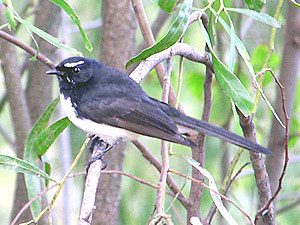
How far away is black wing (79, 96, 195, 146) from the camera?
Result: 2705mm

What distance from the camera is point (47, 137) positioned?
9.20 feet

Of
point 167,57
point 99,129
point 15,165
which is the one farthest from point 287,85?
point 15,165

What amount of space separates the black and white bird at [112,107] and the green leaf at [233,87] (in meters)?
0.33

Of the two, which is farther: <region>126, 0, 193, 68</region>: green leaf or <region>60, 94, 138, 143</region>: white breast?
<region>60, 94, 138, 143</region>: white breast

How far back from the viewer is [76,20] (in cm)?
243

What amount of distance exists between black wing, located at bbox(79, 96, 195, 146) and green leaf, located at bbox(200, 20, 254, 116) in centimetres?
40

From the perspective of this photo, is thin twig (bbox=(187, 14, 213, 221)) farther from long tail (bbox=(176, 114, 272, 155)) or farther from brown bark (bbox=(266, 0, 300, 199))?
brown bark (bbox=(266, 0, 300, 199))

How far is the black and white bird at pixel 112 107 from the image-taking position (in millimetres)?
2719

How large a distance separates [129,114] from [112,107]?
4.4 inches

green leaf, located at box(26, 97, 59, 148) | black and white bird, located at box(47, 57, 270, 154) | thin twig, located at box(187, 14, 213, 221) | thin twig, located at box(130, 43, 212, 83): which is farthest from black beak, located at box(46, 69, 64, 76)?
thin twig, located at box(187, 14, 213, 221)

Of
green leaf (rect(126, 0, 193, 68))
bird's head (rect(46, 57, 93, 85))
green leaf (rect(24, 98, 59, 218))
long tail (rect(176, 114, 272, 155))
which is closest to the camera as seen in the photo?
green leaf (rect(126, 0, 193, 68))

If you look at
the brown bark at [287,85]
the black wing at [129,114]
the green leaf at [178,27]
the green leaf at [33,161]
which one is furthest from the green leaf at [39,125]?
the brown bark at [287,85]

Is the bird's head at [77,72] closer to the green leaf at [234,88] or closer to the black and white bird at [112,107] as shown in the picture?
the black and white bird at [112,107]

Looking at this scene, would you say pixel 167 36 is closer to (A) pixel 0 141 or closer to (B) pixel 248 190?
(B) pixel 248 190
